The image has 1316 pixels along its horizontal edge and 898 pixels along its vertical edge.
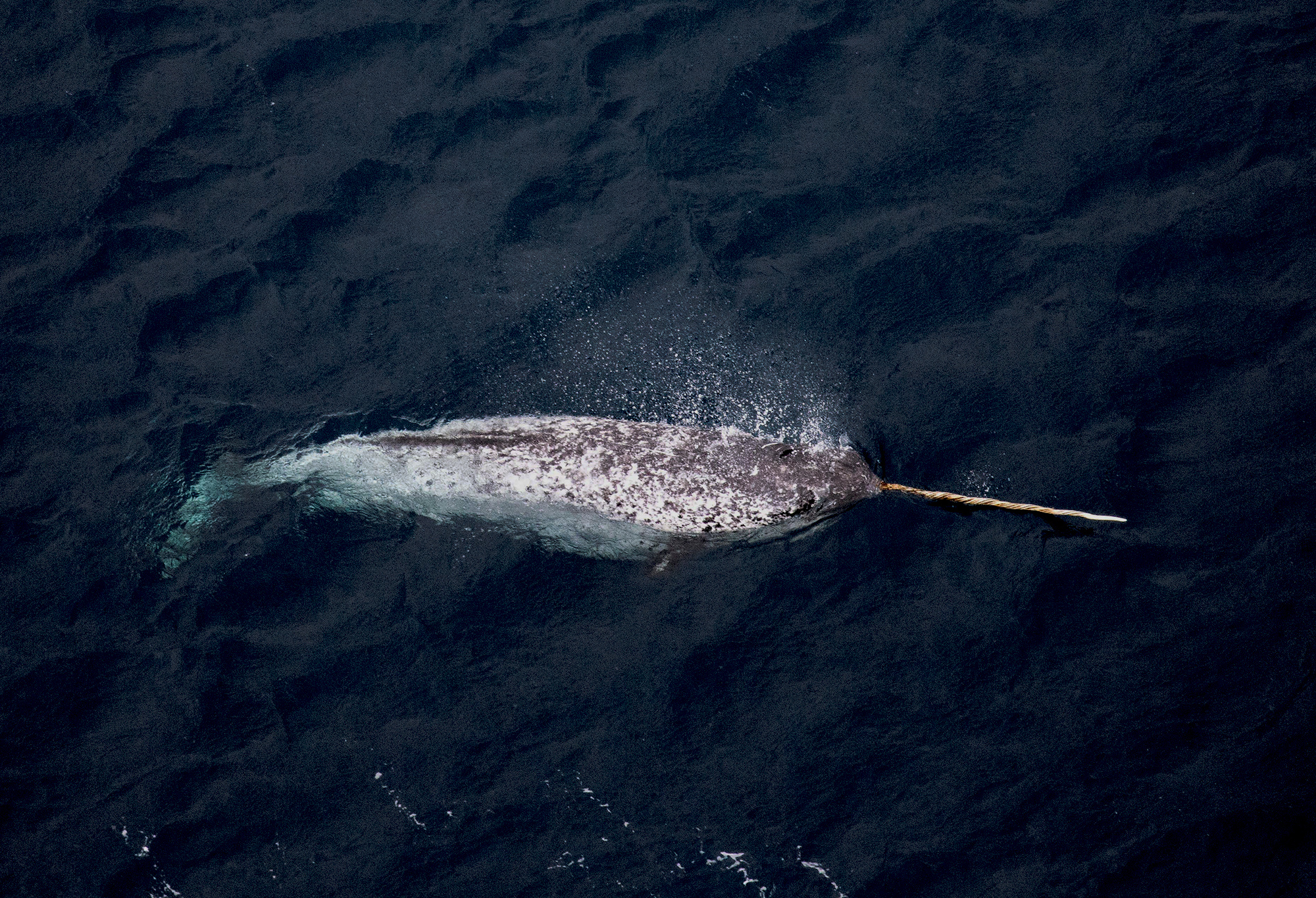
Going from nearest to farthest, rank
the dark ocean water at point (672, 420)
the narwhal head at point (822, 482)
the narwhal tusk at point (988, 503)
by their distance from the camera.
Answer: the dark ocean water at point (672, 420), the narwhal tusk at point (988, 503), the narwhal head at point (822, 482)

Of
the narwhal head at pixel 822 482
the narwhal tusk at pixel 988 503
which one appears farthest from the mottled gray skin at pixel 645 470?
the narwhal tusk at pixel 988 503

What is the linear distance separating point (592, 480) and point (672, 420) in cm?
69

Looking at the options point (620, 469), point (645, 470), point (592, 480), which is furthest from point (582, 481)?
point (645, 470)

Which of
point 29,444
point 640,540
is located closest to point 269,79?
point 29,444

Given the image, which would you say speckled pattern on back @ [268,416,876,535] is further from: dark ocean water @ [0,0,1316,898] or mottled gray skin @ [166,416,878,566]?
dark ocean water @ [0,0,1316,898]

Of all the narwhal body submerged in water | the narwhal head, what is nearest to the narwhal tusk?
the narwhal body submerged in water

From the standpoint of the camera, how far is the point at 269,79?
27.2ft

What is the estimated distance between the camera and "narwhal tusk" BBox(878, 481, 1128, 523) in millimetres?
5762

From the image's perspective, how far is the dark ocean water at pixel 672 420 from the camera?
5289 mm

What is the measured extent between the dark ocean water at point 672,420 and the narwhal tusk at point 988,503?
16 centimetres

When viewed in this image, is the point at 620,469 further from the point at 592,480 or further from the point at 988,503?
the point at 988,503

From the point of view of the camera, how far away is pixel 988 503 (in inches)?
233

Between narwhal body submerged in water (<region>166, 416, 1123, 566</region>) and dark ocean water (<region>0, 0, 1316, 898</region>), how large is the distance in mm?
148

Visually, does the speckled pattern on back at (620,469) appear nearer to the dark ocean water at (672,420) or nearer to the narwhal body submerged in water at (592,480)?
the narwhal body submerged in water at (592,480)
